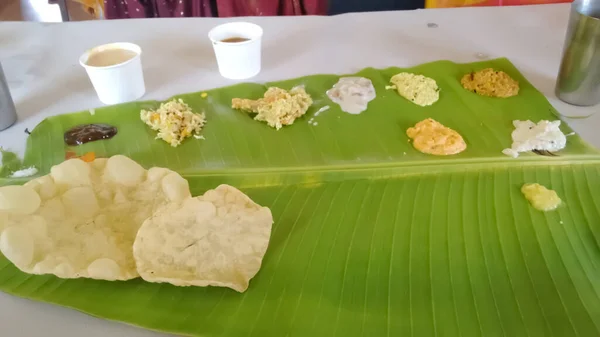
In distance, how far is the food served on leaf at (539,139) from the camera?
119 cm

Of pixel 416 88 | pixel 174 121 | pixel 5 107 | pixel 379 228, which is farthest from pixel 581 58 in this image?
pixel 5 107

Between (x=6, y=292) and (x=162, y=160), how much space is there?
44 cm

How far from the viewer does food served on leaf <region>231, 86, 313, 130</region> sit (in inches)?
51.2

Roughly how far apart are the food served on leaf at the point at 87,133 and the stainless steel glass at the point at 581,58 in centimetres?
123

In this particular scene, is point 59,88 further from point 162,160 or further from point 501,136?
point 501,136

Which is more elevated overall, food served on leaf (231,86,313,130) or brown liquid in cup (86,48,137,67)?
brown liquid in cup (86,48,137,67)

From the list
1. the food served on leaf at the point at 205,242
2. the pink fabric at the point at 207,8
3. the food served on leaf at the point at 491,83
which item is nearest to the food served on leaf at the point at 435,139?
the food served on leaf at the point at 491,83

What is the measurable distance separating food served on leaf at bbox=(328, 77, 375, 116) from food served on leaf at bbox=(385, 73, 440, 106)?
0.07m

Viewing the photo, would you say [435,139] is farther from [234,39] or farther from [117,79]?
[117,79]

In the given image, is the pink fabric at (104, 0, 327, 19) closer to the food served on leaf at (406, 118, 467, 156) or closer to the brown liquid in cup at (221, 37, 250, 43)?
the brown liquid in cup at (221, 37, 250, 43)

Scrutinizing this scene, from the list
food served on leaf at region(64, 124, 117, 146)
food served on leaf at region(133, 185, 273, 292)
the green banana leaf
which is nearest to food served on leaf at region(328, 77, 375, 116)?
the green banana leaf

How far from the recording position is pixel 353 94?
1.41m

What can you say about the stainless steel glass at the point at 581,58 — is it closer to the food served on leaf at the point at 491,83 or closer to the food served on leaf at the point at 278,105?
the food served on leaf at the point at 491,83

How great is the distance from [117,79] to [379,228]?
2.73 feet
